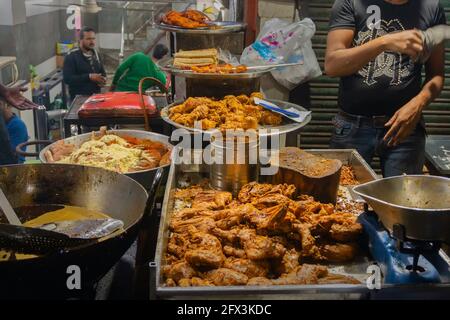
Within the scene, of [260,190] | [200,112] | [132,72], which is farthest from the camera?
[132,72]

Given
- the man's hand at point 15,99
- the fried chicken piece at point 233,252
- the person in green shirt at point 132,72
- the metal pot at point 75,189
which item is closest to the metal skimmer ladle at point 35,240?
the metal pot at point 75,189

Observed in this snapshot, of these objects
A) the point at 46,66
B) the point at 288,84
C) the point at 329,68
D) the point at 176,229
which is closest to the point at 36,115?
the point at 46,66

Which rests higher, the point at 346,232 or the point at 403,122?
the point at 403,122

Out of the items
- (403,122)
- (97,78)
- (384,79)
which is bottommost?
(97,78)

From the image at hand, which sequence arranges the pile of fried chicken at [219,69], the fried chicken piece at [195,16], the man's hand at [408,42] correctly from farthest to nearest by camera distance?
the fried chicken piece at [195,16], the pile of fried chicken at [219,69], the man's hand at [408,42]

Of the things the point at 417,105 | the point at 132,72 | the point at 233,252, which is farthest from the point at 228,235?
the point at 132,72

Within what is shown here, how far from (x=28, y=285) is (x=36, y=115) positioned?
15.7 ft

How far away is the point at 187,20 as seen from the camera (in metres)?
3.86

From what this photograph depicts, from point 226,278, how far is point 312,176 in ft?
2.76

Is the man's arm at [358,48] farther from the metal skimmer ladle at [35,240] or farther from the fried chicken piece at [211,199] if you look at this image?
the metal skimmer ladle at [35,240]

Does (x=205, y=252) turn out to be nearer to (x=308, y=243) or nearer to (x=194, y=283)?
(x=194, y=283)

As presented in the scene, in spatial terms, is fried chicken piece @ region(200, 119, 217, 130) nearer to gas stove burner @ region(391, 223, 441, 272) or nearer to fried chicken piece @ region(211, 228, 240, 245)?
fried chicken piece @ region(211, 228, 240, 245)

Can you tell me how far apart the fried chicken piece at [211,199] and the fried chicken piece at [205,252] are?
0.33m

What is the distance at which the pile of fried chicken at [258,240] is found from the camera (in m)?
1.67
